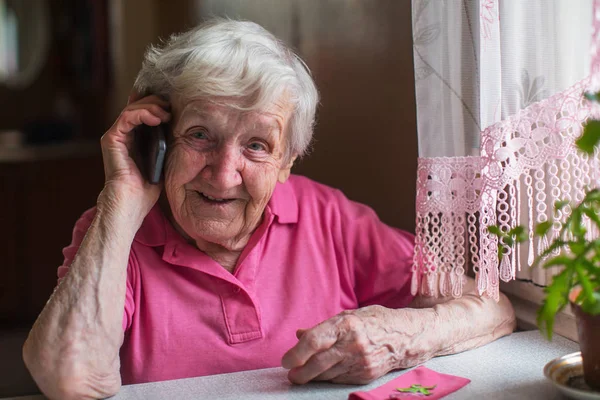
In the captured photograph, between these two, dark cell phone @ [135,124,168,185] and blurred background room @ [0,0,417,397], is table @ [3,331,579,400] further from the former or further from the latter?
blurred background room @ [0,0,417,397]

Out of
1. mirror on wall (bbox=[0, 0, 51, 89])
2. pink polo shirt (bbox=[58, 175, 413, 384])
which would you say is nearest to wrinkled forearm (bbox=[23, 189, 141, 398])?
pink polo shirt (bbox=[58, 175, 413, 384])

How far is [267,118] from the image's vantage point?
151cm

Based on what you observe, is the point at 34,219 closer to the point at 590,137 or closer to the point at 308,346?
the point at 308,346

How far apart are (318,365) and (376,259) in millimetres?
495

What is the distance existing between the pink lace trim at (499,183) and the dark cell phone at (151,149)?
0.56 meters

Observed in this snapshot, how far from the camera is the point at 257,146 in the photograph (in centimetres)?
154

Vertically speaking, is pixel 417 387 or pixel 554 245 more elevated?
pixel 554 245

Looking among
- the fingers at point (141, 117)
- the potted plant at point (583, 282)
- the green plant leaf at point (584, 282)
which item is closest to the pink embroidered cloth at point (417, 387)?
the potted plant at point (583, 282)

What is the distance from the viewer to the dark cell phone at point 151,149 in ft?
4.97

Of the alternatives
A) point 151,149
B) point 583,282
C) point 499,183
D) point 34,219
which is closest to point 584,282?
point 583,282

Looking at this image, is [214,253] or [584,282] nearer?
[584,282]

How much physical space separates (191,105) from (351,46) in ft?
2.53

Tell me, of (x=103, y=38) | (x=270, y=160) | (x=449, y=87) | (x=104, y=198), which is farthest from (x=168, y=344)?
(x=103, y=38)

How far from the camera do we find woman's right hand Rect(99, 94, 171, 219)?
150 cm
